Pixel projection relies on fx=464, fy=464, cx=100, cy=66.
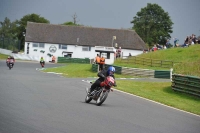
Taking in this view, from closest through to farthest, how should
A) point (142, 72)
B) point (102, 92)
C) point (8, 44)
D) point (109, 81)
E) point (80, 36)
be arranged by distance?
point (109, 81)
point (102, 92)
point (142, 72)
point (8, 44)
point (80, 36)

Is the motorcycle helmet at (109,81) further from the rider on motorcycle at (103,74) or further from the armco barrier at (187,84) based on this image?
the armco barrier at (187,84)

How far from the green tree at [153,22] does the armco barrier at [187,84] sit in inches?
3501

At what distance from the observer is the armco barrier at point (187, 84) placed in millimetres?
24847

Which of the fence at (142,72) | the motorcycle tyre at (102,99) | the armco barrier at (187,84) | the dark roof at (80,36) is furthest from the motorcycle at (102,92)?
the dark roof at (80,36)

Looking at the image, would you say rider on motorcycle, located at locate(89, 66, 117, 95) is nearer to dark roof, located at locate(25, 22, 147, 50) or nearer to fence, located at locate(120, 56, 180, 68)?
fence, located at locate(120, 56, 180, 68)

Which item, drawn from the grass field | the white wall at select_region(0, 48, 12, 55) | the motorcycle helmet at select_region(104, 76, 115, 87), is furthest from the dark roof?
the motorcycle helmet at select_region(104, 76, 115, 87)

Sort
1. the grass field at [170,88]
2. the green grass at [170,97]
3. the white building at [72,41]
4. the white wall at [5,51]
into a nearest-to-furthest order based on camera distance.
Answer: the green grass at [170,97] → the grass field at [170,88] → the white wall at [5,51] → the white building at [72,41]

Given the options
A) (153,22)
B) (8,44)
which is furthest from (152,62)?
(153,22)

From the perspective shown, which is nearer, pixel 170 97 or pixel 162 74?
pixel 170 97

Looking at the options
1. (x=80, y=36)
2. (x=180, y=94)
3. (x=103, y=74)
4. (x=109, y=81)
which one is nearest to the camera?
(x=109, y=81)

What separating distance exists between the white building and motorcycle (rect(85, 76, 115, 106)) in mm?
78644

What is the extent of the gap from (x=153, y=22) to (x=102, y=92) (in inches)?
4075

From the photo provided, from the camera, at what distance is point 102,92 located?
55.0 ft

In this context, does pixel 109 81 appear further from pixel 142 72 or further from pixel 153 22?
pixel 153 22
